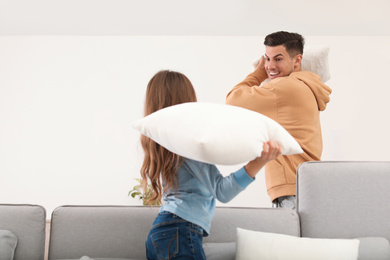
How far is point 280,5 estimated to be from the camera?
5.06 meters

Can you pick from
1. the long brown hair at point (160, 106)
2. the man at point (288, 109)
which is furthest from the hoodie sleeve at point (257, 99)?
the long brown hair at point (160, 106)

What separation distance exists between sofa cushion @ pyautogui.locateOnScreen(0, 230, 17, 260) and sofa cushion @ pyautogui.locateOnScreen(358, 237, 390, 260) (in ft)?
3.87

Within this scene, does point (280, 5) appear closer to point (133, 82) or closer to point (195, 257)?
point (133, 82)

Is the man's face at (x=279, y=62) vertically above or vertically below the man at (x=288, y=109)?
above

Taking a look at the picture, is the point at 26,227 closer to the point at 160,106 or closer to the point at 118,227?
the point at 118,227

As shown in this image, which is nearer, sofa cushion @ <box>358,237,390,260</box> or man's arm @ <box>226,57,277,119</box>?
sofa cushion @ <box>358,237,390,260</box>

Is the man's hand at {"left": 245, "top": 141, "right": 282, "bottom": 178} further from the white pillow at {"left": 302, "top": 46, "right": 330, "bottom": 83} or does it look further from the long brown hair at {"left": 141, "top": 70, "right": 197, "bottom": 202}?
the white pillow at {"left": 302, "top": 46, "right": 330, "bottom": 83}

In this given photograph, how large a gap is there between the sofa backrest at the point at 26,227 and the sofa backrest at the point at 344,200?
0.94 metres

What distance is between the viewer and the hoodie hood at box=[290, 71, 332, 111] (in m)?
2.23

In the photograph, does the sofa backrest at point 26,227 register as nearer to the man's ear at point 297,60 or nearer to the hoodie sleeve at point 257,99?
the hoodie sleeve at point 257,99

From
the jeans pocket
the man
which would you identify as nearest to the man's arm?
the man

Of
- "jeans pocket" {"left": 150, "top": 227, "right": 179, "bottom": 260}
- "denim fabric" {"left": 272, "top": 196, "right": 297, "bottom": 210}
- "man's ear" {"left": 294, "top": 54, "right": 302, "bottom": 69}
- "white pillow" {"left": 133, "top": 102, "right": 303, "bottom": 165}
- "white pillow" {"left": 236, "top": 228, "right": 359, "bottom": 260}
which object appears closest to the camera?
"white pillow" {"left": 133, "top": 102, "right": 303, "bottom": 165}

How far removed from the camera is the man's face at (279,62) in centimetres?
230

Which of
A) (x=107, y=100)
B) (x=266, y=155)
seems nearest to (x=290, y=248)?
(x=266, y=155)
